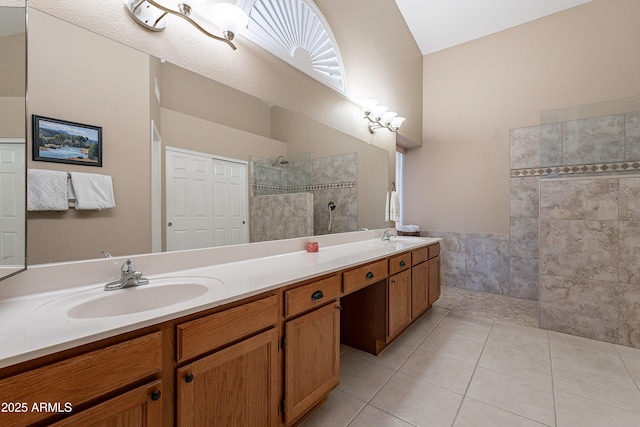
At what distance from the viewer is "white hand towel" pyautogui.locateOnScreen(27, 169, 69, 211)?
96cm

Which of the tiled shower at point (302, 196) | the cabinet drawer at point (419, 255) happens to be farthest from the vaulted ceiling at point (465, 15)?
the cabinet drawer at point (419, 255)

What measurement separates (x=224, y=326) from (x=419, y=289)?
1975 mm

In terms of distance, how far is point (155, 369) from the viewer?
0.77m

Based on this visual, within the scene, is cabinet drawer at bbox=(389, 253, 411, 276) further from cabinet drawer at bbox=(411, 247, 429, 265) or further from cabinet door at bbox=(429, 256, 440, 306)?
cabinet door at bbox=(429, 256, 440, 306)

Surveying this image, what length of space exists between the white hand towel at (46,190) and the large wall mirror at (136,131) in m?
0.02

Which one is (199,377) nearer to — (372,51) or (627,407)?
(627,407)

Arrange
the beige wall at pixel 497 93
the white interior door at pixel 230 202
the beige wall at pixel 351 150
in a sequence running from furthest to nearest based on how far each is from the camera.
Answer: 1. the beige wall at pixel 497 93
2. the beige wall at pixel 351 150
3. the white interior door at pixel 230 202

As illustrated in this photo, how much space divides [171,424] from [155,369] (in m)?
0.20

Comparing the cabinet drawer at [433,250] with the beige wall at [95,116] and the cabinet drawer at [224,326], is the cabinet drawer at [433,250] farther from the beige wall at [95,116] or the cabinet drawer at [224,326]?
the beige wall at [95,116]

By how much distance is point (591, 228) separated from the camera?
2.36m

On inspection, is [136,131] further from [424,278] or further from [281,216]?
[424,278]

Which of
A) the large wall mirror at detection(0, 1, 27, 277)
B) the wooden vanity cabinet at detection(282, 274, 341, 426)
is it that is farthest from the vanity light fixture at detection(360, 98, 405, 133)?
the large wall mirror at detection(0, 1, 27, 277)

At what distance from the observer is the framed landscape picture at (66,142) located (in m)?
0.98

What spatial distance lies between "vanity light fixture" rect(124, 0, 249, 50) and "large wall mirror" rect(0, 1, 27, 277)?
39 centimetres
